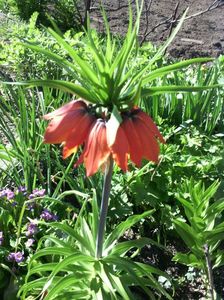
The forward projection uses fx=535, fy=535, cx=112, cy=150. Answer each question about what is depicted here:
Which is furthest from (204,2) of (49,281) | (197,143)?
(49,281)

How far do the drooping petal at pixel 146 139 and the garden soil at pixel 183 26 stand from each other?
360 cm

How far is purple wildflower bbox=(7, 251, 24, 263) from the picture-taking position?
2.18 metres

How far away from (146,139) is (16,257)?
3.46ft

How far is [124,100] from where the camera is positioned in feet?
4.59

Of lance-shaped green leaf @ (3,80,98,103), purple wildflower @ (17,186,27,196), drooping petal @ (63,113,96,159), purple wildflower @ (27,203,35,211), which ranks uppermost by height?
lance-shaped green leaf @ (3,80,98,103)

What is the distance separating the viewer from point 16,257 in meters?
2.18

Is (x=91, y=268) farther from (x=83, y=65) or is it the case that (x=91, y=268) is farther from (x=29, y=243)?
(x=83, y=65)

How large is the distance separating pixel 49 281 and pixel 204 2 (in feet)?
16.4

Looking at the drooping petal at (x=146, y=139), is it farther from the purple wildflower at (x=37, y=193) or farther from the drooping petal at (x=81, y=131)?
the purple wildflower at (x=37, y=193)

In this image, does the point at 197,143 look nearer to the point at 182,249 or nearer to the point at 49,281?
the point at 182,249

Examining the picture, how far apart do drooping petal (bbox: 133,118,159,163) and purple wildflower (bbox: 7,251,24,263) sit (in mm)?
1003

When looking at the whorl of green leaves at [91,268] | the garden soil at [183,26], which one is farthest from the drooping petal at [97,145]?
the garden soil at [183,26]

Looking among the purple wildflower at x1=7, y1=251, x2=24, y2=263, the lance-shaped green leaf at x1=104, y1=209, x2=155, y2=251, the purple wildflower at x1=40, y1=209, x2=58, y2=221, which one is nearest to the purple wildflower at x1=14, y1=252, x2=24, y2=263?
the purple wildflower at x1=7, y1=251, x2=24, y2=263

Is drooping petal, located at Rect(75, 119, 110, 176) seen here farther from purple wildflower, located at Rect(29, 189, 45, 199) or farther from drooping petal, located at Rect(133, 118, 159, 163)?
purple wildflower, located at Rect(29, 189, 45, 199)
